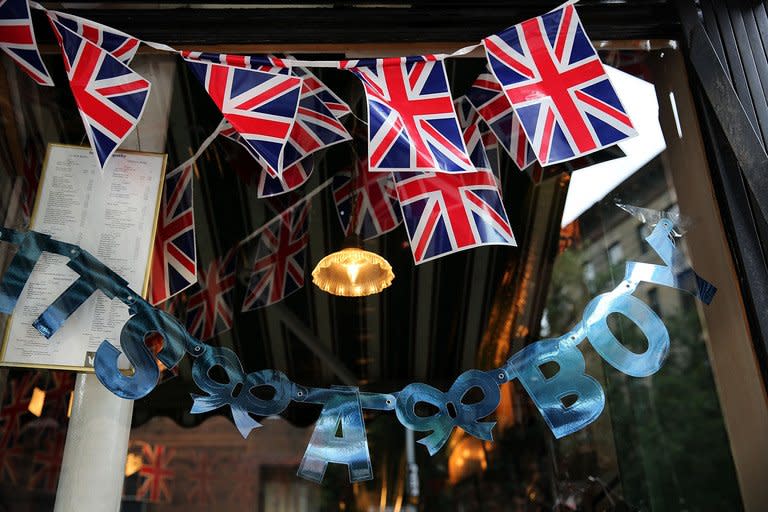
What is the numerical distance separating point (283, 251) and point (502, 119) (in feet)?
5.86

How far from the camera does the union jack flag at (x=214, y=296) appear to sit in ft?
12.8

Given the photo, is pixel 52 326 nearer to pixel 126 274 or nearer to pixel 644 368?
pixel 126 274

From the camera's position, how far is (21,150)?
2486 millimetres

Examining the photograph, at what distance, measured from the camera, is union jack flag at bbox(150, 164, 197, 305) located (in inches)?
102

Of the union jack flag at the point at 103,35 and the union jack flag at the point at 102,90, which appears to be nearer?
the union jack flag at the point at 102,90

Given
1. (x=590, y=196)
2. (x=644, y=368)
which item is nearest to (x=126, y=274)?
(x=644, y=368)

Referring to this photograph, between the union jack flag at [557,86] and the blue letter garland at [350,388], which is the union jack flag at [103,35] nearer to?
the blue letter garland at [350,388]

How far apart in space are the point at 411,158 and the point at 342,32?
0.65 meters

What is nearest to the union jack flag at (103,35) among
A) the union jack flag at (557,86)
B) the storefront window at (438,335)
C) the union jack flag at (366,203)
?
the storefront window at (438,335)

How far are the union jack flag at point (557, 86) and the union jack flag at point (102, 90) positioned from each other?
3.76 feet

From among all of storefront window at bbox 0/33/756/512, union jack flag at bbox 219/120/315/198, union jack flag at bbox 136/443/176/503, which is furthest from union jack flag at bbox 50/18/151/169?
union jack flag at bbox 136/443/176/503

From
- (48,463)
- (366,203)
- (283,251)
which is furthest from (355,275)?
(48,463)

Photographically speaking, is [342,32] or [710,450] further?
[710,450]

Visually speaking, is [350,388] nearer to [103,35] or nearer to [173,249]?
[173,249]
